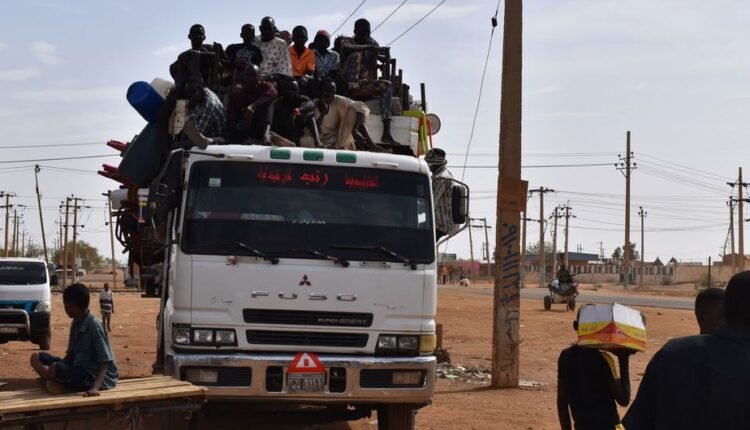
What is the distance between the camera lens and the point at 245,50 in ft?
38.9

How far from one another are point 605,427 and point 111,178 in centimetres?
802

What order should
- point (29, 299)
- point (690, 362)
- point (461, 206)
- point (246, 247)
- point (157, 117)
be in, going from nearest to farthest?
1. point (690, 362)
2. point (246, 247)
3. point (461, 206)
4. point (157, 117)
5. point (29, 299)

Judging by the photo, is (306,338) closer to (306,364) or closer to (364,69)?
(306,364)

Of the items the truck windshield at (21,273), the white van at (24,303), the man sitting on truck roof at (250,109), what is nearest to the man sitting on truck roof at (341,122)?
the man sitting on truck roof at (250,109)

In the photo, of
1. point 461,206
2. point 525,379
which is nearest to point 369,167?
point 461,206

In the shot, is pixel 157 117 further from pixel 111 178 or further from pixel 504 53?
pixel 504 53

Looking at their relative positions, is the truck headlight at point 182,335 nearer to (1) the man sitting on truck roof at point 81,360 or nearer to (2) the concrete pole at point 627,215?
(1) the man sitting on truck roof at point 81,360

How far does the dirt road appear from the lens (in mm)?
12000

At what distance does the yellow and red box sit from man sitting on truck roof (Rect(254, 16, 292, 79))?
20.2 ft

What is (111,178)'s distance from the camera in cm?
1288

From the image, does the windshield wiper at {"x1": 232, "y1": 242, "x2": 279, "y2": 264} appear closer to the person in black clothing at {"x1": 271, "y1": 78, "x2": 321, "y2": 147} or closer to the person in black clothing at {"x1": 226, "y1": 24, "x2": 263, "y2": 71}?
the person in black clothing at {"x1": 271, "y1": 78, "x2": 321, "y2": 147}

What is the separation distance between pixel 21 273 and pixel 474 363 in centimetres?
963

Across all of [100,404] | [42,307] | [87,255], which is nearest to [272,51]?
[100,404]

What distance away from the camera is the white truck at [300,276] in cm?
877
